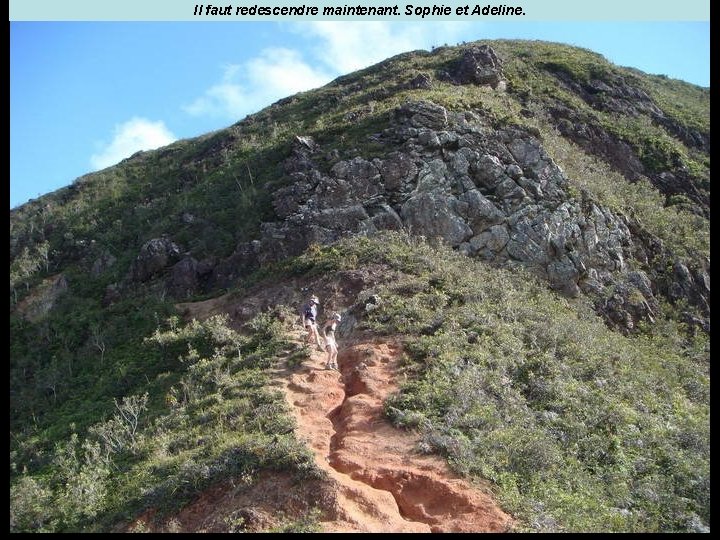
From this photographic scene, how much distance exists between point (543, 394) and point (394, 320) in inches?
153

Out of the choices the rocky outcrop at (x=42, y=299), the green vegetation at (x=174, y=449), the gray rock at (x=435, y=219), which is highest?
the gray rock at (x=435, y=219)

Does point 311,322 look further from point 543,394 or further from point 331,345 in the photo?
point 543,394

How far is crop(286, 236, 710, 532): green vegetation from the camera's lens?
406 inches

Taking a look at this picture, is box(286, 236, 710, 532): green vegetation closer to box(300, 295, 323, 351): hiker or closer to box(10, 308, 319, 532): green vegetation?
box(300, 295, 323, 351): hiker

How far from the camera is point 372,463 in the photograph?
35.0ft

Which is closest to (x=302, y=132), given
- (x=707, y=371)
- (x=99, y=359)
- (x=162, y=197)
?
(x=162, y=197)

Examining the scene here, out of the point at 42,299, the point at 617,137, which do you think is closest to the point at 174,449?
the point at 42,299

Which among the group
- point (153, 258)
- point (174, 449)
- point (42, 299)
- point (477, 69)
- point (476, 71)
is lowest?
point (174, 449)

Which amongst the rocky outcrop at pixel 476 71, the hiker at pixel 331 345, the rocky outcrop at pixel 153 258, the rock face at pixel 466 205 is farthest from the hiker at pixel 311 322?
the rocky outcrop at pixel 476 71

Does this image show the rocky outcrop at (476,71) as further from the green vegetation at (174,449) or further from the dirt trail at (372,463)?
the dirt trail at (372,463)

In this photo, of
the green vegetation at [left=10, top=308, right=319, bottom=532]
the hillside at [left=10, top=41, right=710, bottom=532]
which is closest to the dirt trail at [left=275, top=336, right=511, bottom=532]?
the hillside at [left=10, top=41, right=710, bottom=532]

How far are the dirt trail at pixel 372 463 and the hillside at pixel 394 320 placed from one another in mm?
49

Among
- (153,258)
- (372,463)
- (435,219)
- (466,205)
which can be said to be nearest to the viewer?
(372,463)

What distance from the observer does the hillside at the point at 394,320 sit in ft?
33.8
